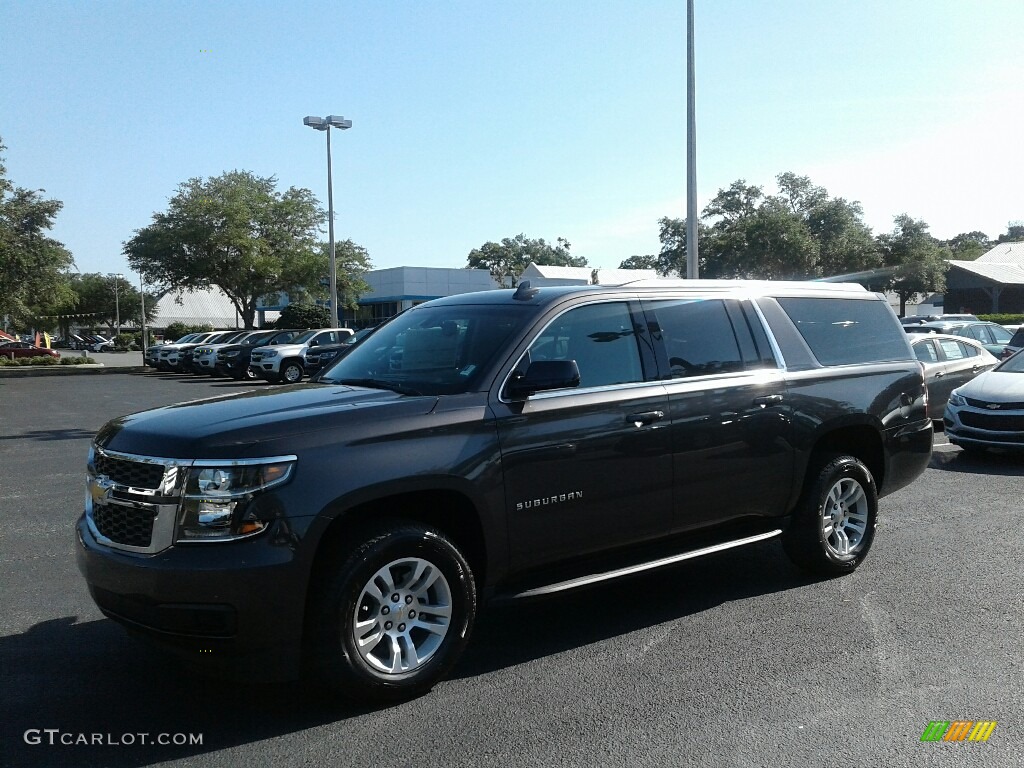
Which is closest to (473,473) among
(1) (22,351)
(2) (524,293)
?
(2) (524,293)

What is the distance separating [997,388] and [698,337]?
7.18 m

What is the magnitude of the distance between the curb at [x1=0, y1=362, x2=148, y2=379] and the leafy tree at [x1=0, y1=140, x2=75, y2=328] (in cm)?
272

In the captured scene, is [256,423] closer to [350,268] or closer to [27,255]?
[27,255]

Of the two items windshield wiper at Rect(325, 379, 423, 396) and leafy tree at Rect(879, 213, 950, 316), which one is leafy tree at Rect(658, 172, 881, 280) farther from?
windshield wiper at Rect(325, 379, 423, 396)

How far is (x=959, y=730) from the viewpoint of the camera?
3.78 metres

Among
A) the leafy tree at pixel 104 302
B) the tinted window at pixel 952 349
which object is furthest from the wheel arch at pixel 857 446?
the leafy tree at pixel 104 302

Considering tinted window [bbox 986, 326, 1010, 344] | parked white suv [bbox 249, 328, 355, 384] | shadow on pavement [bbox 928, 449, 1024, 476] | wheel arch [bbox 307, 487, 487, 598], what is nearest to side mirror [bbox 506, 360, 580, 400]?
wheel arch [bbox 307, 487, 487, 598]

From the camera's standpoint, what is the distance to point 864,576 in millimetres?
6035

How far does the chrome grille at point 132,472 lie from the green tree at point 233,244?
42271mm

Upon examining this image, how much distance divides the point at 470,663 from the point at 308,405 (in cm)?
157

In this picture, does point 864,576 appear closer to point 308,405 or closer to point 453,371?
point 453,371

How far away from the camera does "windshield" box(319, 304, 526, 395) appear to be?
4.63 meters

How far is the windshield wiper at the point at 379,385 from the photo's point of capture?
452 centimetres

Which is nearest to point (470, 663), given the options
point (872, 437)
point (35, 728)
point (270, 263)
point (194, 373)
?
point (35, 728)
